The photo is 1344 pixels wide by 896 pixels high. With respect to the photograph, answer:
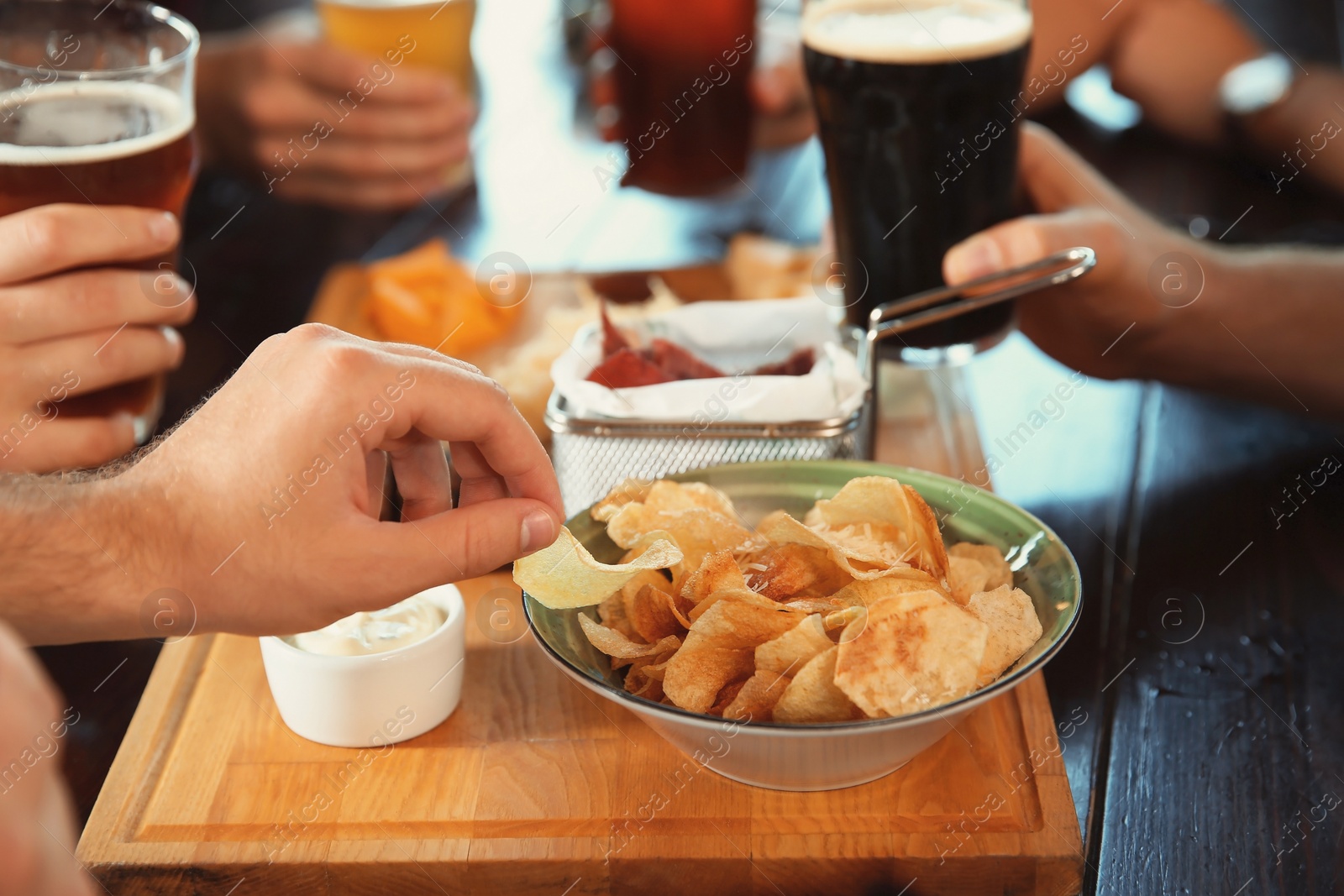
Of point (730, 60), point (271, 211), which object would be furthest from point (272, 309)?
point (730, 60)

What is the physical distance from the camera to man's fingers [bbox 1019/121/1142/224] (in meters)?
1.60

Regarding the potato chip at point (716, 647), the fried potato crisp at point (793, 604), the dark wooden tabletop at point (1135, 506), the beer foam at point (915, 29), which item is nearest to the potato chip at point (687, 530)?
the fried potato crisp at point (793, 604)

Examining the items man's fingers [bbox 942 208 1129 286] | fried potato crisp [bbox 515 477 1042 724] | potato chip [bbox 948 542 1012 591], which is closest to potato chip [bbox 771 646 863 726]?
fried potato crisp [bbox 515 477 1042 724]

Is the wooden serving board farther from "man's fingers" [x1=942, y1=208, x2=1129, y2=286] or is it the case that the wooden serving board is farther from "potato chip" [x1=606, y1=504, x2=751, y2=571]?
"man's fingers" [x1=942, y1=208, x2=1129, y2=286]

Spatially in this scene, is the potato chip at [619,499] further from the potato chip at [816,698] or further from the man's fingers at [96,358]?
the man's fingers at [96,358]

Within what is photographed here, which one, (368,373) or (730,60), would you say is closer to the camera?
(368,373)

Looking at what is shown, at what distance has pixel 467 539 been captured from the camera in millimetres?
836

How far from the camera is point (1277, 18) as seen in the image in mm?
3111

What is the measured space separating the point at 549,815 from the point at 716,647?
0.19 metres

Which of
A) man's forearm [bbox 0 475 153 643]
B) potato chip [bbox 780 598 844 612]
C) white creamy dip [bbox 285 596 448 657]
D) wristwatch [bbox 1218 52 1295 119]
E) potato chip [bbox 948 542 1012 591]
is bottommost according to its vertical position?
wristwatch [bbox 1218 52 1295 119]

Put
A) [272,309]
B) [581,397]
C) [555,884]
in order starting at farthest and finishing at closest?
[272,309] < [581,397] < [555,884]

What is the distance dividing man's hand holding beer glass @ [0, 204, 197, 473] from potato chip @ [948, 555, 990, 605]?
93 cm

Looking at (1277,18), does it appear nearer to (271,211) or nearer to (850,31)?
(850,31)

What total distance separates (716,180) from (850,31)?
0.89m
